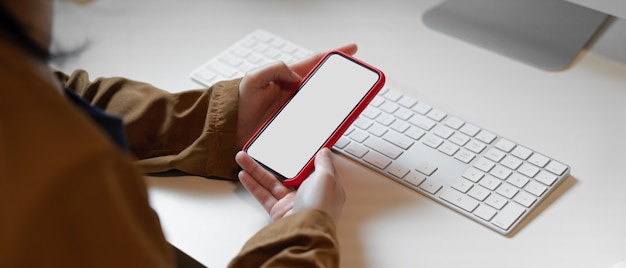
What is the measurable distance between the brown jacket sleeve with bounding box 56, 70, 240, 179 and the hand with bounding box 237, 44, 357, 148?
1cm

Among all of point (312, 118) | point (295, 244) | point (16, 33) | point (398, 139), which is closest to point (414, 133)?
point (398, 139)

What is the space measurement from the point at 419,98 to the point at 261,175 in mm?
241

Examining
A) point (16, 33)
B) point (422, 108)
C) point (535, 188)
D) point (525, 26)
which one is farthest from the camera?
point (525, 26)

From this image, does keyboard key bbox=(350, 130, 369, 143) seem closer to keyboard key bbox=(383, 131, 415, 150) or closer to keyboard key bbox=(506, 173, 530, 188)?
keyboard key bbox=(383, 131, 415, 150)

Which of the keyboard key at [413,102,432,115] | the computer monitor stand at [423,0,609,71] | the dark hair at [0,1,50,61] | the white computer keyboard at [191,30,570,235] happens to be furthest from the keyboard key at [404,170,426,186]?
the dark hair at [0,1,50,61]

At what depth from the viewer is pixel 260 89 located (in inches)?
31.7

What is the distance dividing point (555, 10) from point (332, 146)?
0.43 m

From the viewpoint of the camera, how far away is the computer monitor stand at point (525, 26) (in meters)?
0.93

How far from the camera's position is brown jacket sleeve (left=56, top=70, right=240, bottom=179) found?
764mm

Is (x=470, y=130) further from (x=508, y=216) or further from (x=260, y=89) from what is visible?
(x=260, y=89)

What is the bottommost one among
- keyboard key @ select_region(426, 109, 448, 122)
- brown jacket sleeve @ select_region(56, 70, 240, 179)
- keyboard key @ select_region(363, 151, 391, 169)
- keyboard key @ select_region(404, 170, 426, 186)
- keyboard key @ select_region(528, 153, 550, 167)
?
brown jacket sleeve @ select_region(56, 70, 240, 179)

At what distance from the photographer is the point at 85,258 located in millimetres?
421

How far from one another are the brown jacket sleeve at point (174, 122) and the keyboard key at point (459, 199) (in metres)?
0.23

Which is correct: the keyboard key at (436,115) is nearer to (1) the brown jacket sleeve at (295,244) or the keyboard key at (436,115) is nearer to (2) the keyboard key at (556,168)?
(2) the keyboard key at (556,168)
